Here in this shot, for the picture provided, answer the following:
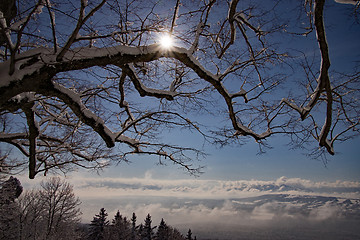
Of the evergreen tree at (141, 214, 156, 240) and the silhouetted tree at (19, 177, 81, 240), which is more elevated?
the silhouetted tree at (19, 177, 81, 240)

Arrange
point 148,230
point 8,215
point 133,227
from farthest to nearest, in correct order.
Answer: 1. point 133,227
2. point 148,230
3. point 8,215

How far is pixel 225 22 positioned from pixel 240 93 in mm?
1611

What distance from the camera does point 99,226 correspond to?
29.7 m

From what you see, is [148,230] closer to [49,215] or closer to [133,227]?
[133,227]

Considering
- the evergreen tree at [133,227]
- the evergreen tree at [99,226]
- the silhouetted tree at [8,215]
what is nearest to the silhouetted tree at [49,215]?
the silhouetted tree at [8,215]

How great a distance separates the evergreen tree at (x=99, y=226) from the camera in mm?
29234

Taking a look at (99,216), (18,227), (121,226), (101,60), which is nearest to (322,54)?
(101,60)

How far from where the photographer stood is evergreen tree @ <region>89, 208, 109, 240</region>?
29.2 meters

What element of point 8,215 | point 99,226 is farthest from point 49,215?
point 99,226

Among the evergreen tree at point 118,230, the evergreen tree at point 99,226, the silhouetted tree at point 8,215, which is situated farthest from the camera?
the evergreen tree at point 118,230

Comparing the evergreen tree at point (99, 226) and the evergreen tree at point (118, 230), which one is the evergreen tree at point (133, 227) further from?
the evergreen tree at point (99, 226)

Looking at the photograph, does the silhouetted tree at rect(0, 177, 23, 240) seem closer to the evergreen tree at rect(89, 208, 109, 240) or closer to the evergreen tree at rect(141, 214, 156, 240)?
the evergreen tree at rect(89, 208, 109, 240)

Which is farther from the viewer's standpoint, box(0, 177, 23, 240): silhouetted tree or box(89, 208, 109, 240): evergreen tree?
box(89, 208, 109, 240): evergreen tree

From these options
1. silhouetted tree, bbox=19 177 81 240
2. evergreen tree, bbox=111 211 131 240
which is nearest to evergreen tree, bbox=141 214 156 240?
evergreen tree, bbox=111 211 131 240
